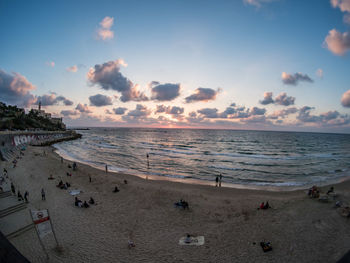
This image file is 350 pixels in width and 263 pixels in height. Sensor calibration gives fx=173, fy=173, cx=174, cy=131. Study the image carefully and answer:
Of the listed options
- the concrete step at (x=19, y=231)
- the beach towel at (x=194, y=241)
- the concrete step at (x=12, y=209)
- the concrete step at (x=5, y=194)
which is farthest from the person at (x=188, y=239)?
the concrete step at (x=5, y=194)

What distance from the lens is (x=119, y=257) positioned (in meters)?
10.2

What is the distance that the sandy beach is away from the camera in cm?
1038

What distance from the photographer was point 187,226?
13.3m

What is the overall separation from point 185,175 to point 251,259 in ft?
61.3

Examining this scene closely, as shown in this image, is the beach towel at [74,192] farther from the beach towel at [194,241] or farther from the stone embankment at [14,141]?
the stone embankment at [14,141]

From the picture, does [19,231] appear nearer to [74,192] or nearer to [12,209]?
[12,209]

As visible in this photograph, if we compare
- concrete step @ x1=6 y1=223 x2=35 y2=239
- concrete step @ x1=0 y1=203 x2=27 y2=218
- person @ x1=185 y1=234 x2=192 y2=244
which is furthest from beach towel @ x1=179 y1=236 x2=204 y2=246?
concrete step @ x1=0 y1=203 x2=27 y2=218

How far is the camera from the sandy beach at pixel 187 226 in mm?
10375

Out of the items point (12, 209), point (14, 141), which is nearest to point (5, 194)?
point (12, 209)

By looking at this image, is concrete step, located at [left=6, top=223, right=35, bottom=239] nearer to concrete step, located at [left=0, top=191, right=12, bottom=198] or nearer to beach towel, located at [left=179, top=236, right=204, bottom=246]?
concrete step, located at [left=0, top=191, right=12, bottom=198]

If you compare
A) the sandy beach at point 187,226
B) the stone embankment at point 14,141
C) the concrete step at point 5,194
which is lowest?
the sandy beach at point 187,226

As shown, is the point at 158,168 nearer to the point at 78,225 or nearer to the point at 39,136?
the point at 78,225

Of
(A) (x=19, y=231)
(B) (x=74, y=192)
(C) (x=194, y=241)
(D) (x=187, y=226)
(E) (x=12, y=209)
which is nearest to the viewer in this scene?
(C) (x=194, y=241)

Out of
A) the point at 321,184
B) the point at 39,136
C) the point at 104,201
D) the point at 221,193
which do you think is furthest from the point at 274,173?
the point at 39,136
